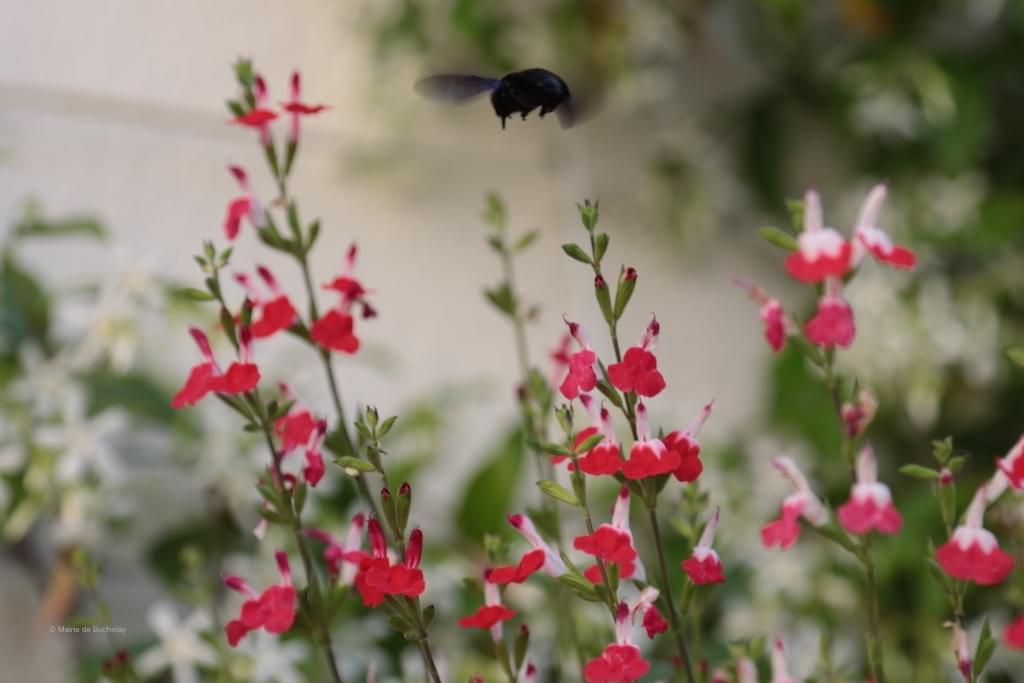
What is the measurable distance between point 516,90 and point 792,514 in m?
0.21

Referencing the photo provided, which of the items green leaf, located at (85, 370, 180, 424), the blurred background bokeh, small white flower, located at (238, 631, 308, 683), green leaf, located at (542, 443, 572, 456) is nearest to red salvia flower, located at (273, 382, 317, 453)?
green leaf, located at (542, 443, 572, 456)

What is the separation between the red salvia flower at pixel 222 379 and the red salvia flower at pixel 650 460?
146 millimetres

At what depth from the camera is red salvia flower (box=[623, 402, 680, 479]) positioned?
43 cm

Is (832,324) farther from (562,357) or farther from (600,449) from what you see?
(562,357)

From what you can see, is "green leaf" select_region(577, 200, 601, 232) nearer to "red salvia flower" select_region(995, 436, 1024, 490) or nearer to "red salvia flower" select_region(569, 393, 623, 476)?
"red salvia flower" select_region(569, 393, 623, 476)

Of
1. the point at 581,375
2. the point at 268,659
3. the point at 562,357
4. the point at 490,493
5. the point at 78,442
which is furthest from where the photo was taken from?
the point at 490,493

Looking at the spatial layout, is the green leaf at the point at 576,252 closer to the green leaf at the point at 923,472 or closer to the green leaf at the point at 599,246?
the green leaf at the point at 599,246

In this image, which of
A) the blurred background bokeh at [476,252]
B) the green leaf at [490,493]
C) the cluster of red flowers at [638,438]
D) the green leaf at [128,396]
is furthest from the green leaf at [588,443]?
the green leaf at [490,493]

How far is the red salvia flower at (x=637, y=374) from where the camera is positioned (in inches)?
17.2

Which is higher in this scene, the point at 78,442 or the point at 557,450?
the point at 557,450

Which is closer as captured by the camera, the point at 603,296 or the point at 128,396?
the point at 603,296

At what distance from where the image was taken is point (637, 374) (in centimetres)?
44

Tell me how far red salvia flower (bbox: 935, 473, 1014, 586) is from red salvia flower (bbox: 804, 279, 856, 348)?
3.2 inches

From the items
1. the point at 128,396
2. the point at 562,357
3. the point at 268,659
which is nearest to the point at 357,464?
the point at 562,357
